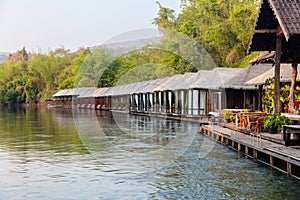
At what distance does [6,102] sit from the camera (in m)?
108

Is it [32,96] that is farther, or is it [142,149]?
[32,96]

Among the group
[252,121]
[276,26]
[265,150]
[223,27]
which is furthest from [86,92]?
[265,150]

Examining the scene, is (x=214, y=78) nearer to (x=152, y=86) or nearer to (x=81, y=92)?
(x=152, y=86)

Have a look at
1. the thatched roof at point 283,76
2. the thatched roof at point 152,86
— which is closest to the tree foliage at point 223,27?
the thatched roof at point 152,86

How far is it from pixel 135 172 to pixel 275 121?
15.4 ft

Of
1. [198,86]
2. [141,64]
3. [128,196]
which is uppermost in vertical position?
[141,64]

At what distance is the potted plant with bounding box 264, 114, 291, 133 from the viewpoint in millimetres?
14148

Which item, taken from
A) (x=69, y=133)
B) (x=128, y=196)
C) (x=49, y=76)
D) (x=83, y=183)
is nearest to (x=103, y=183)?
(x=83, y=183)

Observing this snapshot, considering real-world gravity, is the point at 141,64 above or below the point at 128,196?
above

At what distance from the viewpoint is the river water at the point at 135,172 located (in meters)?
10.6

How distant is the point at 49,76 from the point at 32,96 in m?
5.86

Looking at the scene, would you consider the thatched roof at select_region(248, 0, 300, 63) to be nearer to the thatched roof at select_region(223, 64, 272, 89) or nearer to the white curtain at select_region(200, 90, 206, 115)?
the thatched roof at select_region(223, 64, 272, 89)

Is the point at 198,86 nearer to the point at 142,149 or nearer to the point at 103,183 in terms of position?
the point at 142,149

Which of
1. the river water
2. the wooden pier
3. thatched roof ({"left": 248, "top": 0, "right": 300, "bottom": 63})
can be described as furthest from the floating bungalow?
thatched roof ({"left": 248, "top": 0, "right": 300, "bottom": 63})
